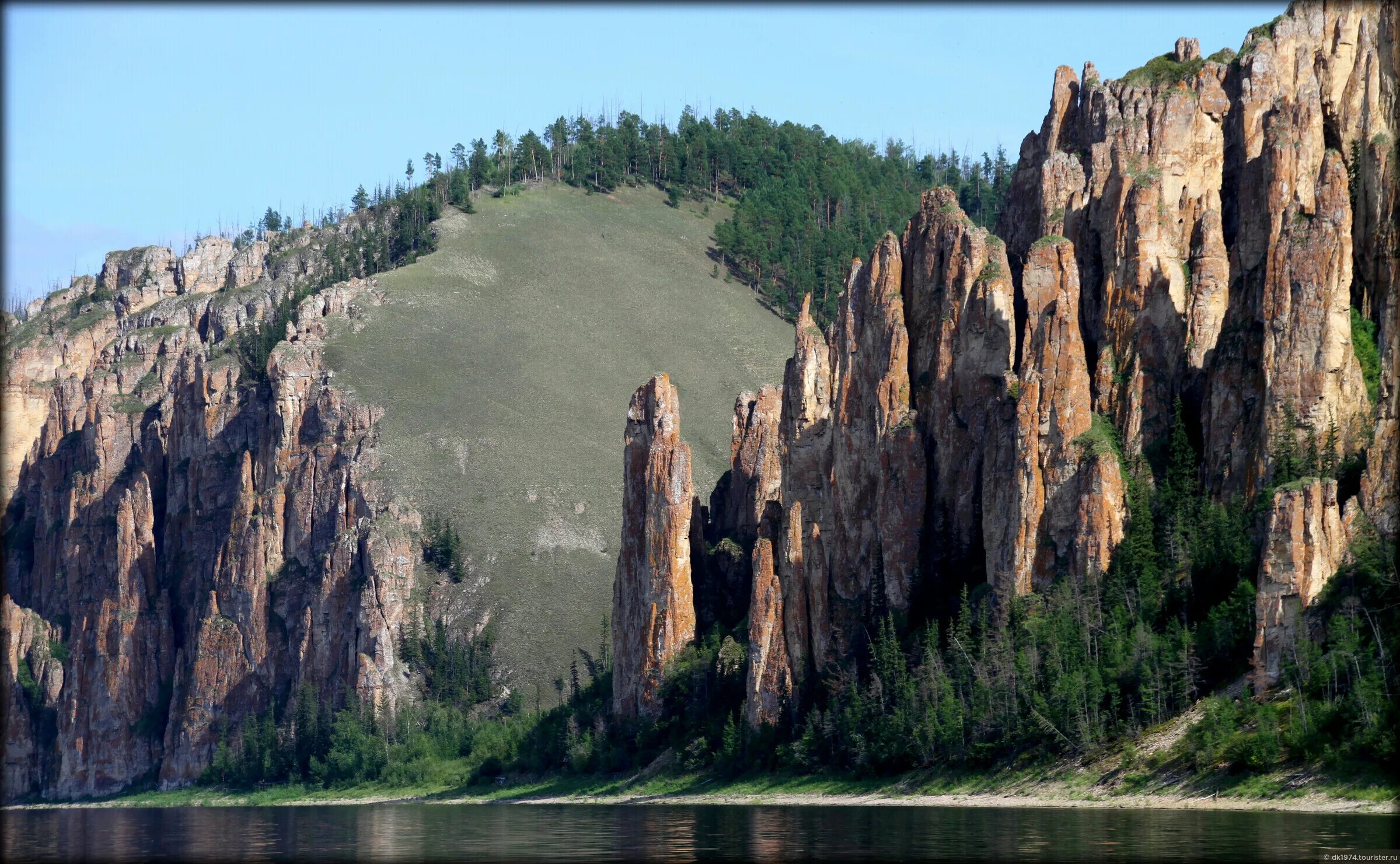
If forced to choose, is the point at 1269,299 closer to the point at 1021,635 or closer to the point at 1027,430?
the point at 1027,430

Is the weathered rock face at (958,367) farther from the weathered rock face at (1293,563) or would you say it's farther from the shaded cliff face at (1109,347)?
the weathered rock face at (1293,563)

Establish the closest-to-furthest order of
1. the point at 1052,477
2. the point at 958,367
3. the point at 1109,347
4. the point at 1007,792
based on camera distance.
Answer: the point at 1007,792
the point at 1052,477
the point at 1109,347
the point at 958,367

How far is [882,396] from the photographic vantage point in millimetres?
175750

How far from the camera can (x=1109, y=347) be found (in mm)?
158875

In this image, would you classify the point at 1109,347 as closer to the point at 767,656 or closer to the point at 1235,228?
the point at 1235,228

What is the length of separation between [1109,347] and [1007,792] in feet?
142

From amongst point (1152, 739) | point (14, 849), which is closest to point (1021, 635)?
point (1152, 739)

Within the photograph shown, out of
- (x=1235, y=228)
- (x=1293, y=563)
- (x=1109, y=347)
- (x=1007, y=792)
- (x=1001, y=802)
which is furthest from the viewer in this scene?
(x=1235, y=228)

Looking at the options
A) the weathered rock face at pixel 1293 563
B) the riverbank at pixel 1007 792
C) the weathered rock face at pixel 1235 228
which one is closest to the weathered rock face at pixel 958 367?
the weathered rock face at pixel 1235 228

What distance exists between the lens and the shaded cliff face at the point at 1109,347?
141250 mm

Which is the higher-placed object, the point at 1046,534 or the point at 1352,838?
the point at 1046,534

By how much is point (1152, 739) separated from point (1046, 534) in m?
27.0

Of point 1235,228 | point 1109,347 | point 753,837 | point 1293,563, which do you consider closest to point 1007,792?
point 1293,563

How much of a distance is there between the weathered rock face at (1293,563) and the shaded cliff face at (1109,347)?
0.21 metres
